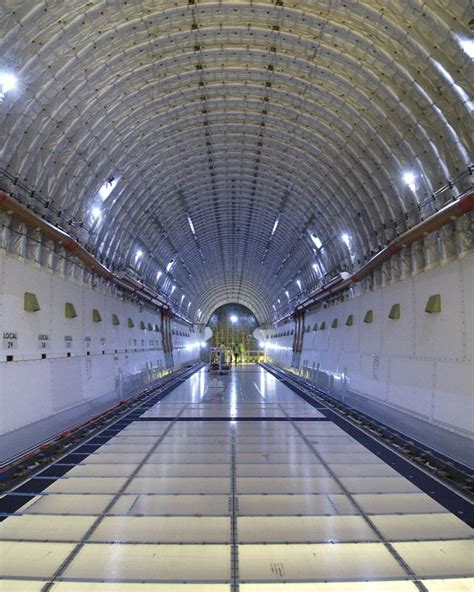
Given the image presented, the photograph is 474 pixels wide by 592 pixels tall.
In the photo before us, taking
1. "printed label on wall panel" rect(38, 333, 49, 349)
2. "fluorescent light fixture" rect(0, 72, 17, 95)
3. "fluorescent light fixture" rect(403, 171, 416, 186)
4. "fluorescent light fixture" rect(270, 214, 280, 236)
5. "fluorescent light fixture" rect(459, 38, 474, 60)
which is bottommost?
"printed label on wall panel" rect(38, 333, 49, 349)

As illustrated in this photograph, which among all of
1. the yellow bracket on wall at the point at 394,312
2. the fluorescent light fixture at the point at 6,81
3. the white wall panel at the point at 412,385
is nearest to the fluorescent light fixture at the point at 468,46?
the yellow bracket on wall at the point at 394,312

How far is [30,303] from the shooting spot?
9695 millimetres

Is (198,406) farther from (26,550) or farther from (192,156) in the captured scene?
(192,156)

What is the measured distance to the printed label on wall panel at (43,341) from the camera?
10221 mm

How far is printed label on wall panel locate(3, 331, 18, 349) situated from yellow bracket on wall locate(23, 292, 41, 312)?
0.80m

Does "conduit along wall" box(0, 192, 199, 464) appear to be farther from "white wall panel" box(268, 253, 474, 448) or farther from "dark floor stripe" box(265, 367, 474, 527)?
"white wall panel" box(268, 253, 474, 448)

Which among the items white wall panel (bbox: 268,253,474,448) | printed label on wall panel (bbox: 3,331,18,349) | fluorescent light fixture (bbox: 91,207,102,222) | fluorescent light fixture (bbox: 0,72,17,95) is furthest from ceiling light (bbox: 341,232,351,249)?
printed label on wall panel (bbox: 3,331,18,349)

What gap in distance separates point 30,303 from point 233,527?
7.47 meters

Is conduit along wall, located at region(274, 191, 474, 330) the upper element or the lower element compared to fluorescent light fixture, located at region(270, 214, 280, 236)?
lower

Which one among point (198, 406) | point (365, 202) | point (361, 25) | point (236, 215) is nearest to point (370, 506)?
point (198, 406)

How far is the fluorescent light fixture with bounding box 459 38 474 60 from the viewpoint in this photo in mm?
7676

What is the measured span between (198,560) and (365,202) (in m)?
13.2

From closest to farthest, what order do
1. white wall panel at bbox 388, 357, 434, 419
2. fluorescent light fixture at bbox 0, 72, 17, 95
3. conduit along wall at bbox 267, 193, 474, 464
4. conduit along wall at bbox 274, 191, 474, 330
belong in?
fluorescent light fixture at bbox 0, 72, 17, 95 < conduit along wall at bbox 274, 191, 474, 330 < conduit along wall at bbox 267, 193, 474, 464 < white wall panel at bbox 388, 357, 434, 419

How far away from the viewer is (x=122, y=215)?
1716 centimetres
